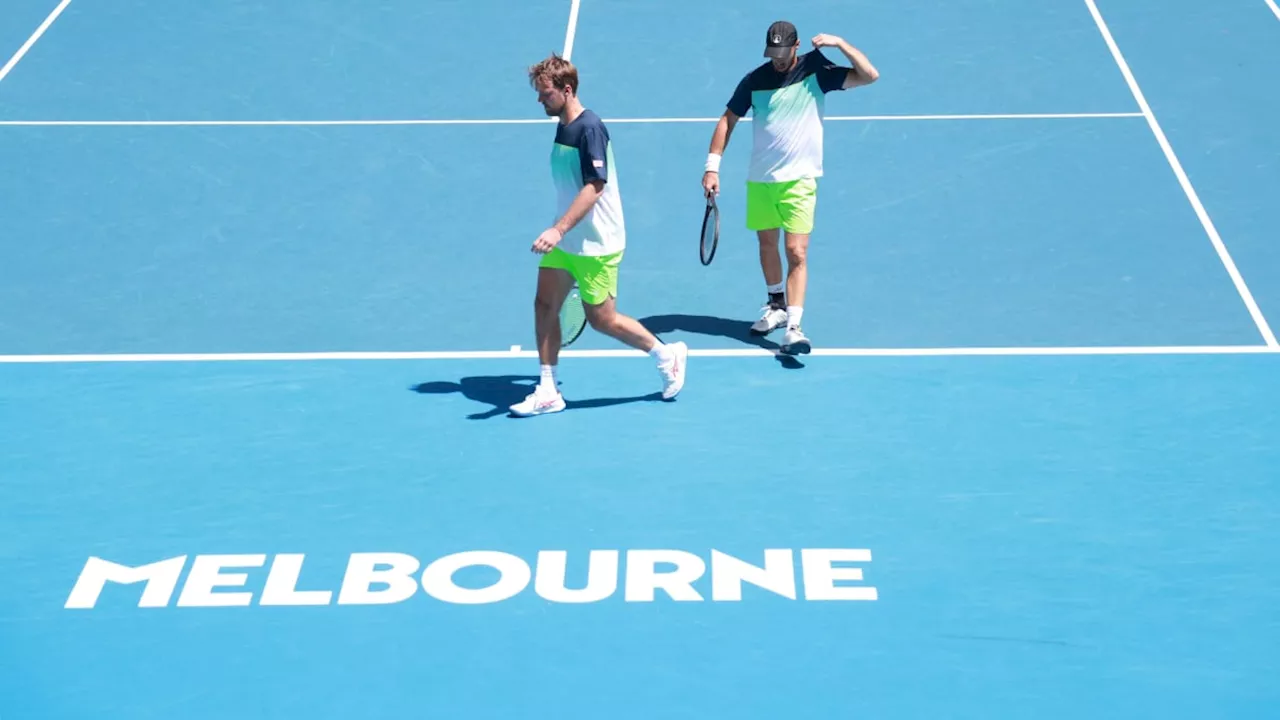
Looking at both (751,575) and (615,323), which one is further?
(615,323)

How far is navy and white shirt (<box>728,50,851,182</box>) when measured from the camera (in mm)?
11820

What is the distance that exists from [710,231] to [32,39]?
7514mm

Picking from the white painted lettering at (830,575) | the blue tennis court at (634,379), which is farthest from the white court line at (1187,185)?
the white painted lettering at (830,575)

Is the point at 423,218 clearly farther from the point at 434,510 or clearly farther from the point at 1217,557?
the point at 1217,557

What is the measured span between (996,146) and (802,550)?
5980 millimetres

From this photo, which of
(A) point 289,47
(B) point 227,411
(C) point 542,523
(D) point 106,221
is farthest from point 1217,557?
(A) point 289,47

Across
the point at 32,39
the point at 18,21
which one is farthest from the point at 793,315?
the point at 18,21

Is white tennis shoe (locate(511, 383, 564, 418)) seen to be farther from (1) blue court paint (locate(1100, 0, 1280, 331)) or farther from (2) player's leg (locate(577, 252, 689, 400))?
(1) blue court paint (locate(1100, 0, 1280, 331))

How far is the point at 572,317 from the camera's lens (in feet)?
37.1

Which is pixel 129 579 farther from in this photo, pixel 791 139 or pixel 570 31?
pixel 570 31

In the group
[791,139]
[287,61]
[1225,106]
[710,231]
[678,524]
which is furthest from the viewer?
[287,61]

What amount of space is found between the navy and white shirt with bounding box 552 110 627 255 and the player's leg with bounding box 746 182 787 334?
144 centimetres

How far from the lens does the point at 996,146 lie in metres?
14.7

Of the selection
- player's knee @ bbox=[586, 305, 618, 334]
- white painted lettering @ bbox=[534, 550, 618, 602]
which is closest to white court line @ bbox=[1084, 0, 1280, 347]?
player's knee @ bbox=[586, 305, 618, 334]
